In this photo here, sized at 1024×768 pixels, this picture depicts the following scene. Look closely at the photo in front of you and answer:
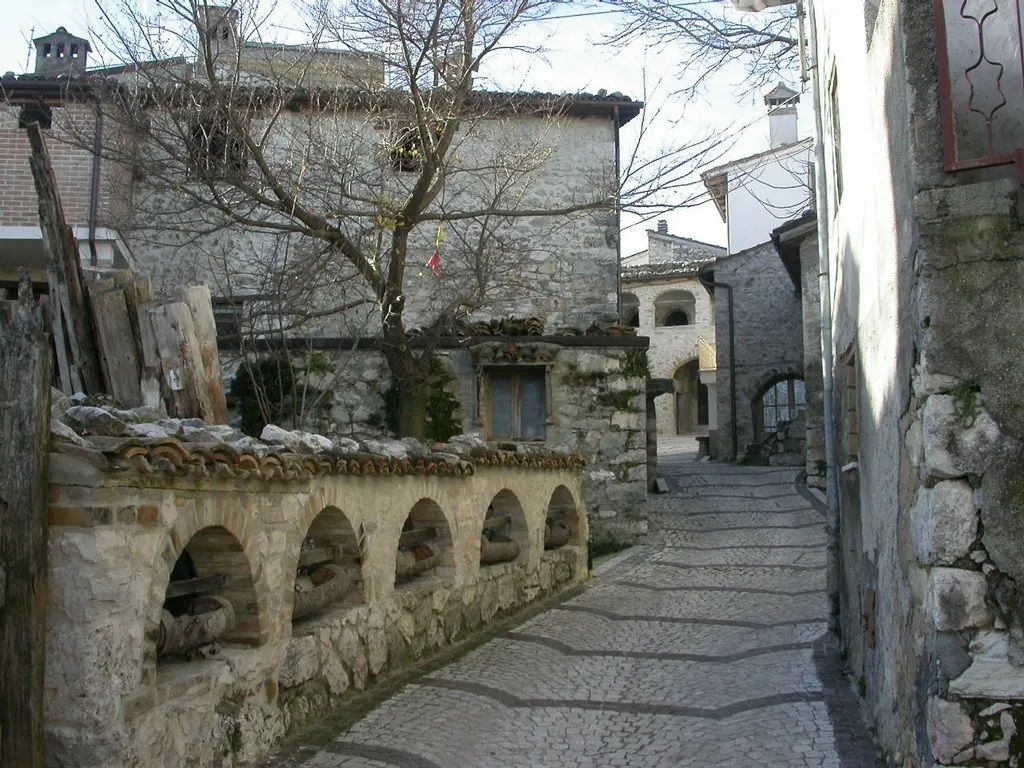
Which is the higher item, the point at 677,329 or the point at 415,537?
the point at 677,329

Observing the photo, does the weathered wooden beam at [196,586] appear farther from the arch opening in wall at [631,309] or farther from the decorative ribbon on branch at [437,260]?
the arch opening in wall at [631,309]

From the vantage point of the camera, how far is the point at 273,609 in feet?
17.7

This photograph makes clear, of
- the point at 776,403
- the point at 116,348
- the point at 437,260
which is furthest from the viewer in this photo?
the point at 776,403

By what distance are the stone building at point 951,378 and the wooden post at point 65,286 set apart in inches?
186

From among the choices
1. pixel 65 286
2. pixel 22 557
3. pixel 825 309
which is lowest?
pixel 22 557

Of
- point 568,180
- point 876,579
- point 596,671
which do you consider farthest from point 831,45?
point 568,180

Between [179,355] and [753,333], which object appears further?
[753,333]

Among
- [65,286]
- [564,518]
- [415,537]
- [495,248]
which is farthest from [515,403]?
[65,286]

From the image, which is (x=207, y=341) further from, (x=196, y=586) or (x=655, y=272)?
(x=655, y=272)

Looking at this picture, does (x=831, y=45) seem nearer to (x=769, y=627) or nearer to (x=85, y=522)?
(x=769, y=627)

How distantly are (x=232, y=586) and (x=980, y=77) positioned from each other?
4.05 meters

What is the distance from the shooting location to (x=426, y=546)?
7.79m

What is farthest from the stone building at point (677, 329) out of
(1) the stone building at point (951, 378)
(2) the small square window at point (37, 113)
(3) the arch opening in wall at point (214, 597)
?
(1) the stone building at point (951, 378)

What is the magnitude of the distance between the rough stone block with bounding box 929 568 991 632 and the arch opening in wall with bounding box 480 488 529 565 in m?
5.93
